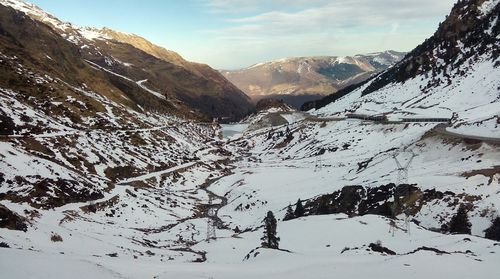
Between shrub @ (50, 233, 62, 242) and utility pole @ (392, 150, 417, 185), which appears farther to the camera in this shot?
utility pole @ (392, 150, 417, 185)

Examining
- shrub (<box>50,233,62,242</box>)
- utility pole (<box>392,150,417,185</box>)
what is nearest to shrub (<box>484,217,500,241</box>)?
utility pole (<box>392,150,417,185</box>)

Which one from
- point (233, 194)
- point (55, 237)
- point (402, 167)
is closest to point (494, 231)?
point (402, 167)

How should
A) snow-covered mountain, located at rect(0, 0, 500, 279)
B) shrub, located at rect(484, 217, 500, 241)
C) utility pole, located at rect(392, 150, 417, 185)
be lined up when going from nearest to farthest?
snow-covered mountain, located at rect(0, 0, 500, 279) < shrub, located at rect(484, 217, 500, 241) < utility pole, located at rect(392, 150, 417, 185)

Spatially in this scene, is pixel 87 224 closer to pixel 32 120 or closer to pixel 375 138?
pixel 32 120

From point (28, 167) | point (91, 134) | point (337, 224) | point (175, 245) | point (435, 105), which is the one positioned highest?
point (435, 105)

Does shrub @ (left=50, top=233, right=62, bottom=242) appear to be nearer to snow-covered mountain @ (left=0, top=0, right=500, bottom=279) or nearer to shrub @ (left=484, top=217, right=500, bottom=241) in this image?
snow-covered mountain @ (left=0, top=0, right=500, bottom=279)

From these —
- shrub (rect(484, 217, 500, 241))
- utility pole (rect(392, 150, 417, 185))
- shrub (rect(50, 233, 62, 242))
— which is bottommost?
shrub (rect(484, 217, 500, 241))

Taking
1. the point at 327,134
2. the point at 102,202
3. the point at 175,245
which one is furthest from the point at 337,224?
the point at 327,134

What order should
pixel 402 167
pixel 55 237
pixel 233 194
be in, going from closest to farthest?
pixel 55 237 < pixel 402 167 < pixel 233 194

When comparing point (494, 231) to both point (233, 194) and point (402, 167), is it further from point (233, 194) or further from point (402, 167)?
point (233, 194)
